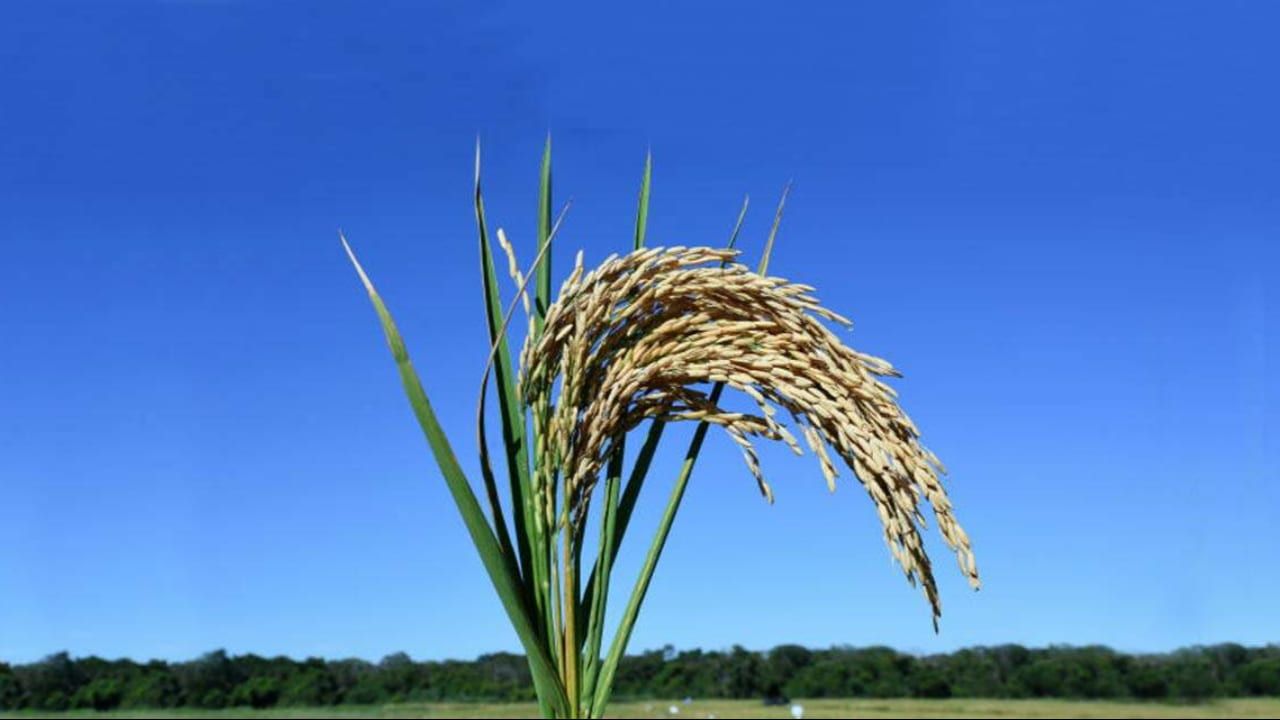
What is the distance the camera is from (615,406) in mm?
2617

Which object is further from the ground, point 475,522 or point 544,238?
point 544,238

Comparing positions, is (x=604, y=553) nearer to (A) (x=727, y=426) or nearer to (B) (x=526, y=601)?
(B) (x=526, y=601)

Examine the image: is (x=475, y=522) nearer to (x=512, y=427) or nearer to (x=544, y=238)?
(x=512, y=427)

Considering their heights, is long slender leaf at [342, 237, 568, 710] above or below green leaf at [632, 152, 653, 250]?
below

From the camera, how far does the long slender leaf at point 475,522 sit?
8.43 ft

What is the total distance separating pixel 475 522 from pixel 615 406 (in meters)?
0.43

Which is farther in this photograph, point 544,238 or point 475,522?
point 544,238

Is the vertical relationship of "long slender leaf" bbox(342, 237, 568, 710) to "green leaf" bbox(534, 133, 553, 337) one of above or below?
below

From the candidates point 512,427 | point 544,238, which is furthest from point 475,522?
point 544,238

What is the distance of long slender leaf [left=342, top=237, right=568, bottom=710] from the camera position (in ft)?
8.43

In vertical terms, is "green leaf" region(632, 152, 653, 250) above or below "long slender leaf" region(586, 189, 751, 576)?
above

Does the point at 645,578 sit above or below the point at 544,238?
below

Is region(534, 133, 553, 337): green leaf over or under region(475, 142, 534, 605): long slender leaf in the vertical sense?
over

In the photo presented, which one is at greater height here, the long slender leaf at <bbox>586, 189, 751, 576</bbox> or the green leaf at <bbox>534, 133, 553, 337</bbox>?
the green leaf at <bbox>534, 133, 553, 337</bbox>
